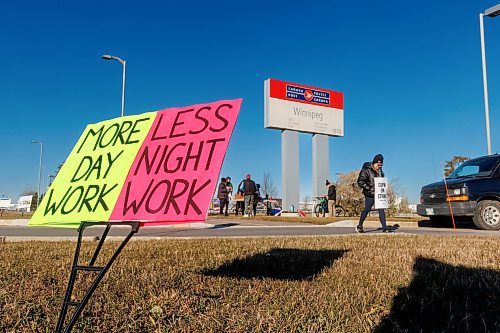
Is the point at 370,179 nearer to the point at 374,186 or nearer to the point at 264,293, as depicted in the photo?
the point at 374,186

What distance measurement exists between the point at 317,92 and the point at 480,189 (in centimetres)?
2466

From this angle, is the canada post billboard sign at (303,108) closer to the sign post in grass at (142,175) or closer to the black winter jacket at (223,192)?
the black winter jacket at (223,192)

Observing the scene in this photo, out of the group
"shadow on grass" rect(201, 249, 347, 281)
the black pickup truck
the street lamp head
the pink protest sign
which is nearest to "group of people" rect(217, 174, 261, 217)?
the black pickup truck

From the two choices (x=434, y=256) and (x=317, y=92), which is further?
(x=317, y=92)

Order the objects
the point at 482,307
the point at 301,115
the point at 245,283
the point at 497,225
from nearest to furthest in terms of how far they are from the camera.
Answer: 1. the point at 482,307
2. the point at 245,283
3. the point at 497,225
4. the point at 301,115

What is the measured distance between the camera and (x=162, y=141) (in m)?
2.29

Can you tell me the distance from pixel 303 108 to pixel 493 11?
60.9 feet

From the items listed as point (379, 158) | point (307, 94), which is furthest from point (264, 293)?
point (307, 94)

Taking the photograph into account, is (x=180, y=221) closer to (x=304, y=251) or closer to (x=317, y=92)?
(x=304, y=251)

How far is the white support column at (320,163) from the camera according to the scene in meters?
33.7

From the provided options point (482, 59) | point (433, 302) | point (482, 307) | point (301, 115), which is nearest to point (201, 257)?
point (433, 302)

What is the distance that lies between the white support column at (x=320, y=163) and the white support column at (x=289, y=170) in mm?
2601

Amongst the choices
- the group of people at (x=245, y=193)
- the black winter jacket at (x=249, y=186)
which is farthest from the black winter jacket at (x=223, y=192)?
the black winter jacket at (x=249, y=186)

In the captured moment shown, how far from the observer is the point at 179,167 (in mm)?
2115
